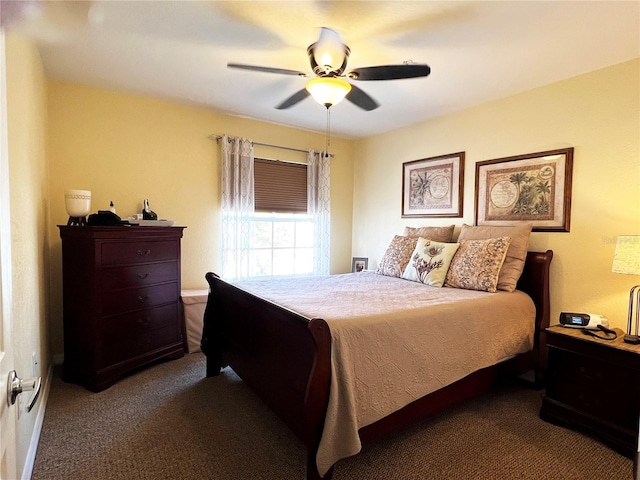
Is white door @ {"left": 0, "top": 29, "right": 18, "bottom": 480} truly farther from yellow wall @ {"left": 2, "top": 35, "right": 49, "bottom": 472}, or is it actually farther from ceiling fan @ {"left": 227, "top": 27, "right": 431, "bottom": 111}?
ceiling fan @ {"left": 227, "top": 27, "right": 431, "bottom": 111}

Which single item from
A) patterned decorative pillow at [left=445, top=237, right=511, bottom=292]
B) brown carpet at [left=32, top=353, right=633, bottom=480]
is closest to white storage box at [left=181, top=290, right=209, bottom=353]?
brown carpet at [left=32, top=353, right=633, bottom=480]

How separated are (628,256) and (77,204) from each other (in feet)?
12.6

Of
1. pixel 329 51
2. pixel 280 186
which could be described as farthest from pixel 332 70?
pixel 280 186

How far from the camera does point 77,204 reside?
103 inches

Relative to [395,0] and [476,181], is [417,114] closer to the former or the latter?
[476,181]

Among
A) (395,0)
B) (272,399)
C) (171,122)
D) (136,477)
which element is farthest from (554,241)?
(171,122)

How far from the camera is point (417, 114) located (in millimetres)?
3623

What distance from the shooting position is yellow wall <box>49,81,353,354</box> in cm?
298

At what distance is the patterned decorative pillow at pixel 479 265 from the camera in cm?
266

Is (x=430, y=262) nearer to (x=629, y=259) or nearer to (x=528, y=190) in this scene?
(x=528, y=190)

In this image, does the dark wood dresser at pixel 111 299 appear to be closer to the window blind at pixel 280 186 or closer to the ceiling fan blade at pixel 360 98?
the window blind at pixel 280 186

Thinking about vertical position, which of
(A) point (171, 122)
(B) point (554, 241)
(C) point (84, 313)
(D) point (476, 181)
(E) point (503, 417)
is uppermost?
(A) point (171, 122)

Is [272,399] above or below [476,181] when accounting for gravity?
below

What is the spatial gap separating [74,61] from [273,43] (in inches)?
62.8
